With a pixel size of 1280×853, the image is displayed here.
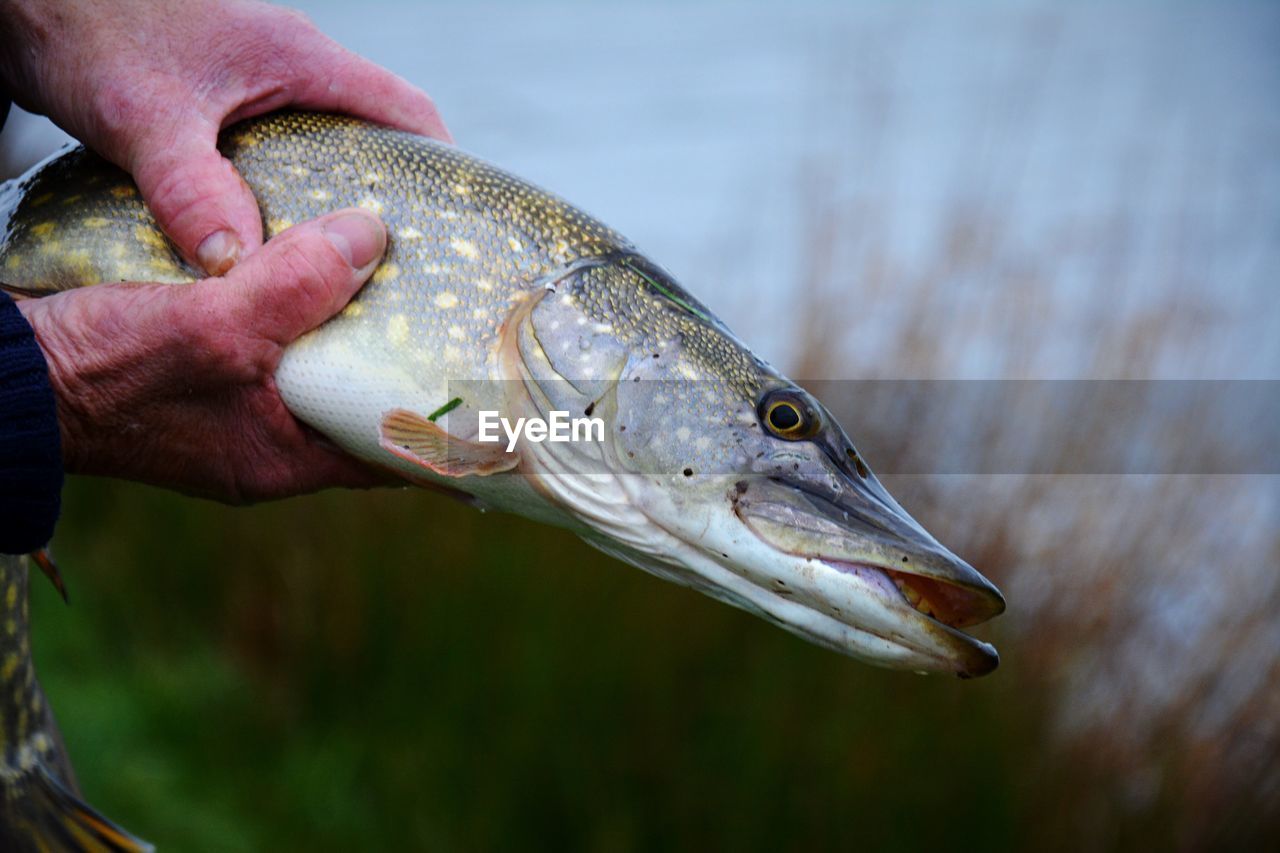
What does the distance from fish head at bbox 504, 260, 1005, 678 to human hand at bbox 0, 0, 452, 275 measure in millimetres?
585

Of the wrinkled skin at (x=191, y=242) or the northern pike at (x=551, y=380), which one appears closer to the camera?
the northern pike at (x=551, y=380)

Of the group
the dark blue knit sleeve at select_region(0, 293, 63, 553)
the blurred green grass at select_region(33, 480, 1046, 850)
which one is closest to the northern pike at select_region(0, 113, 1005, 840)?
the dark blue knit sleeve at select_region(0, 293, 63, 553)

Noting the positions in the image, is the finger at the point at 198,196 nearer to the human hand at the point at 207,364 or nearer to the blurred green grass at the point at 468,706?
the human hand at the point at 207,364

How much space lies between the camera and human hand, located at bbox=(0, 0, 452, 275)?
7.11ft

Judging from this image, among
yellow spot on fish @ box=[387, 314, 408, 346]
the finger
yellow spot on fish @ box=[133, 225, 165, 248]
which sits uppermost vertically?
the finger

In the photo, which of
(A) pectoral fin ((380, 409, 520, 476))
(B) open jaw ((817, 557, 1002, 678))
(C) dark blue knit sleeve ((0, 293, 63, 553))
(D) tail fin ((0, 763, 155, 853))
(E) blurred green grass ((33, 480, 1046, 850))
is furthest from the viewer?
(E) blurred green grass ((33, 480, 1046, 850))

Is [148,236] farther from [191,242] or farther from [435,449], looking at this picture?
[435,449]

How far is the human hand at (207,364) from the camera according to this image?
2127mm

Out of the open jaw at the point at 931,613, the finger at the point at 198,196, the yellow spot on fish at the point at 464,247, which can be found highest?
the yellow spot on fish at the point at 464,247

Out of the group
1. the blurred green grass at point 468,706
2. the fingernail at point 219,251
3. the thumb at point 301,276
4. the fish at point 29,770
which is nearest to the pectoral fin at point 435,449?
the thumb at point 301,276

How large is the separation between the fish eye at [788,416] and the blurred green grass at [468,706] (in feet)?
5.82

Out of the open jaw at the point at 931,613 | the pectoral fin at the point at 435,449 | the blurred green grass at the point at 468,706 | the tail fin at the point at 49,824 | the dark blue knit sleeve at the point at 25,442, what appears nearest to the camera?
the open jaw at the point at 931,613

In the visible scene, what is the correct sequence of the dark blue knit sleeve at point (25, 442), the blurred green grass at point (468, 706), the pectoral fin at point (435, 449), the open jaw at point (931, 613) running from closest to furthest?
the open jaw at point (931, 613) → the dark blue knit sleeve at point (25, 442) → the pectoral fin at point (435, 449) → the blurred green grass at point (468, 706)

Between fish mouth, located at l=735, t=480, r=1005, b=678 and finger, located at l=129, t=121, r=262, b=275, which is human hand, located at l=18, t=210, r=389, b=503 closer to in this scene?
finger, located at l=129, t=121, r=262, b=275
